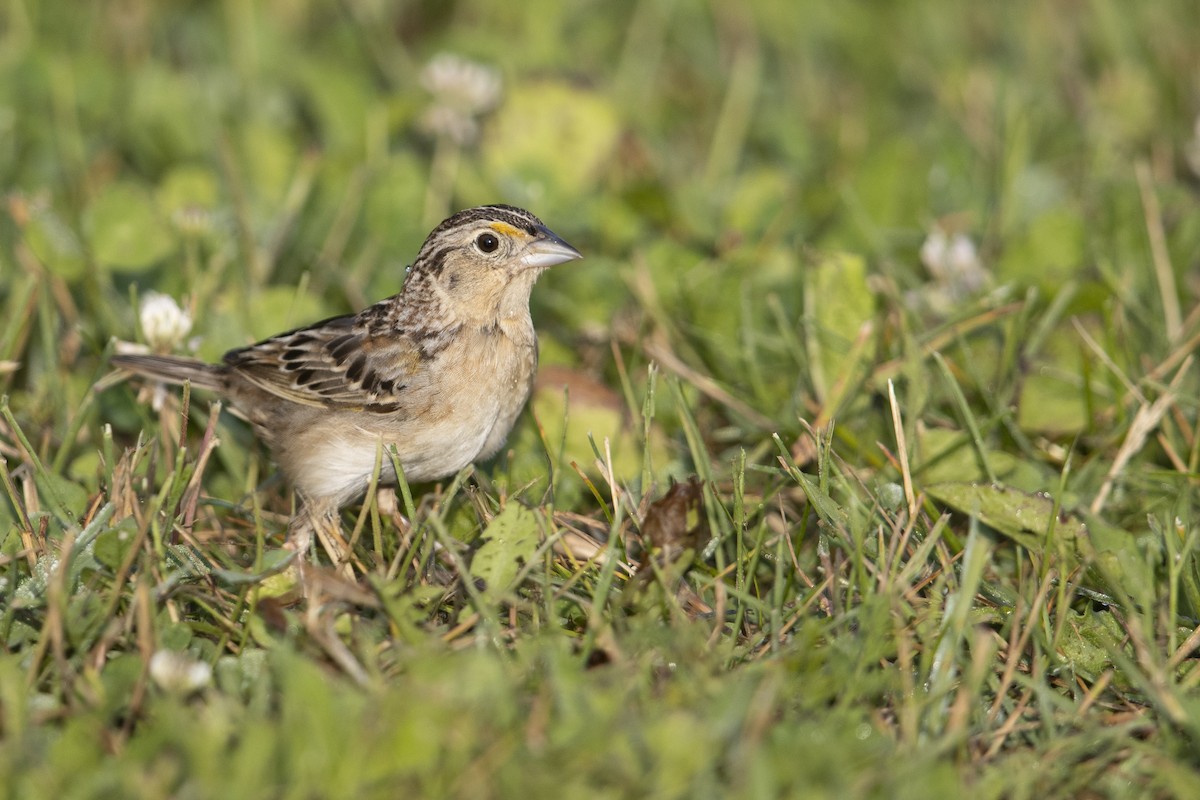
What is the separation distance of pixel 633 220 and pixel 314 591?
355 cm

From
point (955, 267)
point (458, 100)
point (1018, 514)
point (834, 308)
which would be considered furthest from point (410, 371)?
point (458, 100)

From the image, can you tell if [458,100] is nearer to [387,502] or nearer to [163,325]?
[163,325]

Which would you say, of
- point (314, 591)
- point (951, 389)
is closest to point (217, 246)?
point (314, 591)

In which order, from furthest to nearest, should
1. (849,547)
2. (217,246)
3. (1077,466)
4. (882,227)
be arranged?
(882,227), (217,246), (1077,466), (849,547)

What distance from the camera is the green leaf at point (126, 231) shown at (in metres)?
5.95

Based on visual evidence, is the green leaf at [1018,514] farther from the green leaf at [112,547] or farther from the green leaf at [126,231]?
the green leaf at [126,231]

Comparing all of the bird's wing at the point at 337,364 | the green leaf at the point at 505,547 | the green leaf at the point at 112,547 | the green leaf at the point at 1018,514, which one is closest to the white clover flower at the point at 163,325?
the bird's wing at the point at 337,364

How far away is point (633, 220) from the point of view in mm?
6969

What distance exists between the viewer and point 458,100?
7359mm

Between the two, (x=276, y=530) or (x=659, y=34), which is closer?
(x=276, y=530)

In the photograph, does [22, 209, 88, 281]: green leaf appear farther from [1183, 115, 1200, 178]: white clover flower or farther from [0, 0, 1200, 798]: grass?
[1183, 115, 1200, 178]: white clover flower

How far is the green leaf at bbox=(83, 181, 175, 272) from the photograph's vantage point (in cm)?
595

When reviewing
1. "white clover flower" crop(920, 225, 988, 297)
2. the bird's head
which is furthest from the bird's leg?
"white clover flower" crop(920, 225, 988, 297)

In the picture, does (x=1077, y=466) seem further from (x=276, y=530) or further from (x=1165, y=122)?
(x=1165, y=122)
